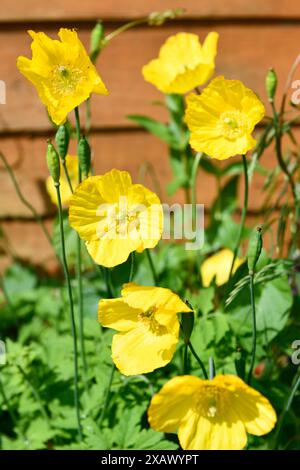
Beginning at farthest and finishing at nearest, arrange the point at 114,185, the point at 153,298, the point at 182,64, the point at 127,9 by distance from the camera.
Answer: the point at 127,9 → the point at 182,64 → the point at 114,185 → the point at 153,298

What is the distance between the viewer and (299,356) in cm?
144

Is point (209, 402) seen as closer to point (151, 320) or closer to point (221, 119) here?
point (151, 320)

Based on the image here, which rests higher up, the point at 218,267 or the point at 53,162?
the point at 53,162

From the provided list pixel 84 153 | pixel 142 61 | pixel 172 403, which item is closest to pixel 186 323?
pixel 172 403

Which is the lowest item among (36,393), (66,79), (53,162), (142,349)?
(36,393)

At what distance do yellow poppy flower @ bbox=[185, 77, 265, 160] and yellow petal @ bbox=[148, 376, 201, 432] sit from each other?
378 millimetres

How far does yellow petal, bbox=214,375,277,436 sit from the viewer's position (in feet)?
2.98

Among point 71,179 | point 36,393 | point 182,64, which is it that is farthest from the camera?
point 71,179

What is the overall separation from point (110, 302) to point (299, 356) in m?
0.60

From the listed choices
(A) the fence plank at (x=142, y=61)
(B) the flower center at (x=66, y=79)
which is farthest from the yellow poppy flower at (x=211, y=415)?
(A) the fence plank at (x=142, y=61)

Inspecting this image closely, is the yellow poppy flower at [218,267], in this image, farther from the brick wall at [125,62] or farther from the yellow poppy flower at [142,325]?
the yellow poppy flower at [142,325]

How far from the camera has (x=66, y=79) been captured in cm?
106

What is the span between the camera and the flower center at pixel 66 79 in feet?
3.47

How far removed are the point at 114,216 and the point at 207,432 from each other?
0.36 m
